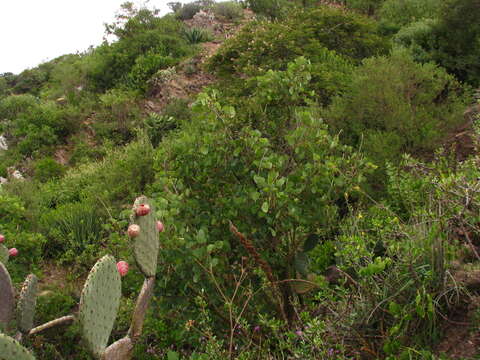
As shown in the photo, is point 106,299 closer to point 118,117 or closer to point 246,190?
point 246,190

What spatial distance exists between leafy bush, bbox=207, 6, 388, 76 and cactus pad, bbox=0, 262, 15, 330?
24.8ft

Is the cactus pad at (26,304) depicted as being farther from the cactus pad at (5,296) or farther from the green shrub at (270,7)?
the green shrub at (270,7)

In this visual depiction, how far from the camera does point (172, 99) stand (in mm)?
13336

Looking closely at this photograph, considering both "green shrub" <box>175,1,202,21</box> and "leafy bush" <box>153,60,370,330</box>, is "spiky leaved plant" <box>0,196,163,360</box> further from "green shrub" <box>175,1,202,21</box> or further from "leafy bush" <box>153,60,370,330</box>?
"green shrub" <box>175,1,202,21</box>

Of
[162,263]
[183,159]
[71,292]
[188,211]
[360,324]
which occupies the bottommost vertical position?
[71,292]

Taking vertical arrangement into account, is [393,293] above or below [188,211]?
below

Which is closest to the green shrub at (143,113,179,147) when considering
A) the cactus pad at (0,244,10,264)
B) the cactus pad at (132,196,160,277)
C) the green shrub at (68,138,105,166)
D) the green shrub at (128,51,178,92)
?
the green shrub at (68,138,105,166)

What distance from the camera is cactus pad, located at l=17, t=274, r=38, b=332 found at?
2840 millimetres

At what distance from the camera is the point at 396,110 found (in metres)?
6.29

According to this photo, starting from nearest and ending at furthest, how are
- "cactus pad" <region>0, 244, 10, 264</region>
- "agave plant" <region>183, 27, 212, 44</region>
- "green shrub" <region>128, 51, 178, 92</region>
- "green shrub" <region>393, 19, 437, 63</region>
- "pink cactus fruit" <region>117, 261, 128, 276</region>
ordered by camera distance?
"pink cactus fruit" <region>117, 261, 128, 276</region>
"cactus pad" <region>0, 244, 10, 264</region>
"green shrub" <region>393, 19, 437, 63</region>
"green shrub" <region>128, 51, 178, 92</region>
"agave plant" <region>183, 27, 212, 44</region>

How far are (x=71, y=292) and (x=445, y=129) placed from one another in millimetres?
5653

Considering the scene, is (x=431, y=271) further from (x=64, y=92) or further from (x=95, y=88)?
A: (x=64, y=92)

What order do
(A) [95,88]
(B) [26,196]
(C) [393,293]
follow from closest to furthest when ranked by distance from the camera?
(C) [393,293]
(B) [26,196]
(A) [95,88]

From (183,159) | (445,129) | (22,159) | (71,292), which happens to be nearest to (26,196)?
(71,292)
